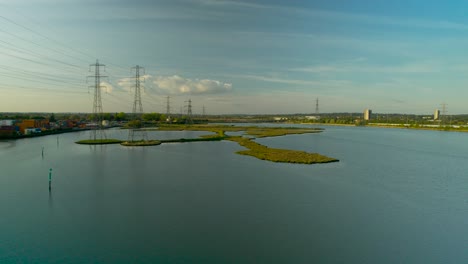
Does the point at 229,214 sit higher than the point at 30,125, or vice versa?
the point at 30,125

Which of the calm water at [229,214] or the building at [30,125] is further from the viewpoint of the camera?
the building at [30,125]

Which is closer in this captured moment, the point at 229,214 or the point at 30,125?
the point at 229,214

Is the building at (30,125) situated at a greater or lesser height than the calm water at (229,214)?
greater

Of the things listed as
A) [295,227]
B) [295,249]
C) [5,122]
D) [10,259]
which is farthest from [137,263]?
[5,122]

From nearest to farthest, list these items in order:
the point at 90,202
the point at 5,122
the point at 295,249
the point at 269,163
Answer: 1. the point at 295,249
2. the point at 90,202
3. the point at 269,163
4. the point at 5,122

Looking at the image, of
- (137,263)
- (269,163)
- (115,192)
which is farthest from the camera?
(269,163)

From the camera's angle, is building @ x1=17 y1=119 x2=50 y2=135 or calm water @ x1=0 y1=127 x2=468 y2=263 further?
building @ x1=17 y1=119 x2=50 y2=135

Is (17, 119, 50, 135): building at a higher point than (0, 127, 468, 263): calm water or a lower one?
higher

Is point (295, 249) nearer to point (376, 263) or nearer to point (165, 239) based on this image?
point (376, 263)
